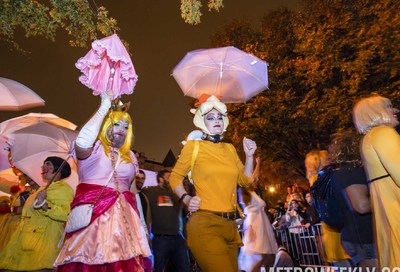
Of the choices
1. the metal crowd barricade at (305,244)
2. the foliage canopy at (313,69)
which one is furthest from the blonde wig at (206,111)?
the foliage canopy at (313,69)

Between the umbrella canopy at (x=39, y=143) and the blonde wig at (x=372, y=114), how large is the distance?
4.67 m

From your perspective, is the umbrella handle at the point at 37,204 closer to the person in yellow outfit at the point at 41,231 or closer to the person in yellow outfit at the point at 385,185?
the person in yellow outfit at the point at 41,231

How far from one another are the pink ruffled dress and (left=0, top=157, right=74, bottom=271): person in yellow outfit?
1.62 m

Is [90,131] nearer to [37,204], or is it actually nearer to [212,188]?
[212,188]

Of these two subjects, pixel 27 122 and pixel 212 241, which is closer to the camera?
pixel 212 241

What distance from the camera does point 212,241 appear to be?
3.46 metres

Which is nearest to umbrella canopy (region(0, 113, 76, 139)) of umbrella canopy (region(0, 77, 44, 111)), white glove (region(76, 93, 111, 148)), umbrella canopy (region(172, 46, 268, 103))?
umbrella canopy (region(0, 77, 44, 111))

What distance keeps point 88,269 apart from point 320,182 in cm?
314

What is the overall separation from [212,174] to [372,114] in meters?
1.69

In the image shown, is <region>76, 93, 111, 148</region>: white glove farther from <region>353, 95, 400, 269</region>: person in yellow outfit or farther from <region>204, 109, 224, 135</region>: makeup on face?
<region>353, 95, 400, 269</region>: person in yellow outfit

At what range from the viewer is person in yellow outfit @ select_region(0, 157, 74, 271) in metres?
4.66

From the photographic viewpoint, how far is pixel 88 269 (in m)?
2.94

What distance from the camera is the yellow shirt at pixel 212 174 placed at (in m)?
3.71

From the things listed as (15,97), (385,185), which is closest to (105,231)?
(385,185)
